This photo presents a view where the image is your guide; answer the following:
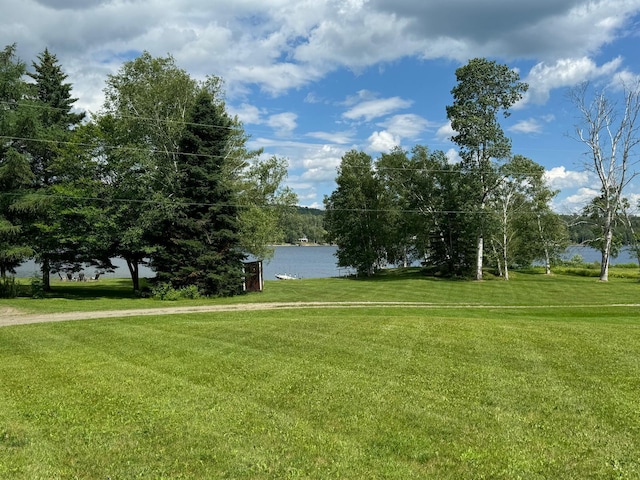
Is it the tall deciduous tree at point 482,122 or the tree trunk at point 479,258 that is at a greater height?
the tall deciduous tree at point 482,122

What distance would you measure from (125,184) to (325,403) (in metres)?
23.9

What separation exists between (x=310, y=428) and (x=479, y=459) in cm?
199

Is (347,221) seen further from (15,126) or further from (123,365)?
(123,365)

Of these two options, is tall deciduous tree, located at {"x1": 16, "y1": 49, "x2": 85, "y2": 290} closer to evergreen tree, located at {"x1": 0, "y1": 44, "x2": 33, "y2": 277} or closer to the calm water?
evergreen tree, located at {"x1": 0, "y1": 44, "x2": 33, "y2": 277}

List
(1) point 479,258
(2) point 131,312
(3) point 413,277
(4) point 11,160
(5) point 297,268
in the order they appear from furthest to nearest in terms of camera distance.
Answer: (5) point 297,268 < (3) point 413,277 < (1) point 479,258 < (4) point 11,160 < (2) point 131,312

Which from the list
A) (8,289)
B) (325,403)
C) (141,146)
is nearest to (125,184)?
(141,146)

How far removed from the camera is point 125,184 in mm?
27531

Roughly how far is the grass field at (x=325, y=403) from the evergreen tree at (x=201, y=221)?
14027 millimetres

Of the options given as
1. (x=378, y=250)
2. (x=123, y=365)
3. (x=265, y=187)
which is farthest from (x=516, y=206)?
(x=123, y=365)

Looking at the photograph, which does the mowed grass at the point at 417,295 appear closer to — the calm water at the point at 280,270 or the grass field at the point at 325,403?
the grass field at the point at 325,403

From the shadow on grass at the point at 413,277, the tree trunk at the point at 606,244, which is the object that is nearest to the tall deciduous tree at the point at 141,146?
the shadow on grass at the point at 413,277

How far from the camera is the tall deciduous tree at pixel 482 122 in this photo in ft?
122

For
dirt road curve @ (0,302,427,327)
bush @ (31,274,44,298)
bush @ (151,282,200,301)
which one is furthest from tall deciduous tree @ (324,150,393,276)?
bush @ (31,274,44,298)

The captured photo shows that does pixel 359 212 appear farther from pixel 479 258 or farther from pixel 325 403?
pixel 325 403
